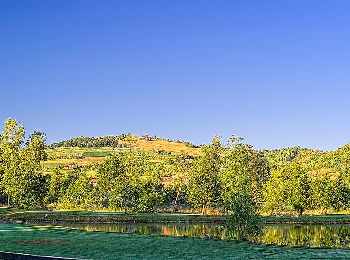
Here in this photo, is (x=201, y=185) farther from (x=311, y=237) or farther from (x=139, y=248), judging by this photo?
(x=139, y=248)

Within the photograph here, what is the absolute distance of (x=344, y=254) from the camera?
136ft

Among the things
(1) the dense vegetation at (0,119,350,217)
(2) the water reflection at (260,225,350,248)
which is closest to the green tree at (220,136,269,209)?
(1) the dense vegetation at (0,119,350,217)

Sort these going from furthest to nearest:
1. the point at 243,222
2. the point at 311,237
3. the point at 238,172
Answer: the point at 238,172, the point at 311,237, the point at 243,222

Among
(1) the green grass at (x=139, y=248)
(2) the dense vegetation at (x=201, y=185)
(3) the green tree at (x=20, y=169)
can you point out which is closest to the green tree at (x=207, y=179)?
(2) the dense vegetation at (x=201, y=185)

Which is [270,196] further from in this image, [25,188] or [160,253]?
[160,253]

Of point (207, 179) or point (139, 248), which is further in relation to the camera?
point (207, 179)

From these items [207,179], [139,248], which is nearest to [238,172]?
[207,179]

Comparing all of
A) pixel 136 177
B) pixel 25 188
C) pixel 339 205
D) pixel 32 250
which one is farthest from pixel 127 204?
pixel 32 250

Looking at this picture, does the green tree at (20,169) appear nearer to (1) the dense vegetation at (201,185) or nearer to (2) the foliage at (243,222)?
(1) the dense vegetation at (201,185)

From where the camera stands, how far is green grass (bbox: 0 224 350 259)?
39344 millimetres

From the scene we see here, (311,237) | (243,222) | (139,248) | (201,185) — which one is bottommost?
(139,248)

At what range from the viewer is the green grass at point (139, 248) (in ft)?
129

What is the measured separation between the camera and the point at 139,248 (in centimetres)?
4428

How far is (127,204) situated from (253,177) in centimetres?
3188
